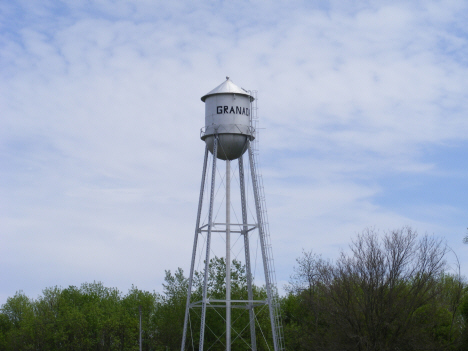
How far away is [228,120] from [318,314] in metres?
16.4

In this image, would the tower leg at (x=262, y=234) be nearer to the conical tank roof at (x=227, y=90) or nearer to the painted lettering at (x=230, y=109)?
the painted lettering at (x=230, y=109)

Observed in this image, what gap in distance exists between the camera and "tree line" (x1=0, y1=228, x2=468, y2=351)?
31406mm

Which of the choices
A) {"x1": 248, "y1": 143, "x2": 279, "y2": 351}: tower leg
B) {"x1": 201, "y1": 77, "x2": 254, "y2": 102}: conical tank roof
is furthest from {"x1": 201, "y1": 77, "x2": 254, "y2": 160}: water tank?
{"x1": 248, "y1": 143, "x2": 279, "y2": 351}: tower leg

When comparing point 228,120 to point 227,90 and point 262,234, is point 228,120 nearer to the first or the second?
point 227,90

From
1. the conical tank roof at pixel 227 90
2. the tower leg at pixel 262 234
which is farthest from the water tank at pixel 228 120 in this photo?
the tower leg at pixel 262 234

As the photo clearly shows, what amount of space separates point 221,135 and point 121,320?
30.1 m

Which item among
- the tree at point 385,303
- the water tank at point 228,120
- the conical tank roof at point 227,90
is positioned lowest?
the tree at point 385,303

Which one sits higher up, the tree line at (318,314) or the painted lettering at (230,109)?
the painted lettering at (230,109)

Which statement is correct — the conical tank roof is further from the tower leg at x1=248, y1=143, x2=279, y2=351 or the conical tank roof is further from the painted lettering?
the tower leg at x1=248, y1=143, x2=279, y2=351

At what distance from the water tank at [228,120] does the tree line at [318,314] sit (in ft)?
29.0

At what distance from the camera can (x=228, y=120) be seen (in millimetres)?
28172

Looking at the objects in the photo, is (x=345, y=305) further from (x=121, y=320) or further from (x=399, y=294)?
(x=121, y=320)

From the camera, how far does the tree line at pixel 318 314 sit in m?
31.4

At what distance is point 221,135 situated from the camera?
2809 centimetres
